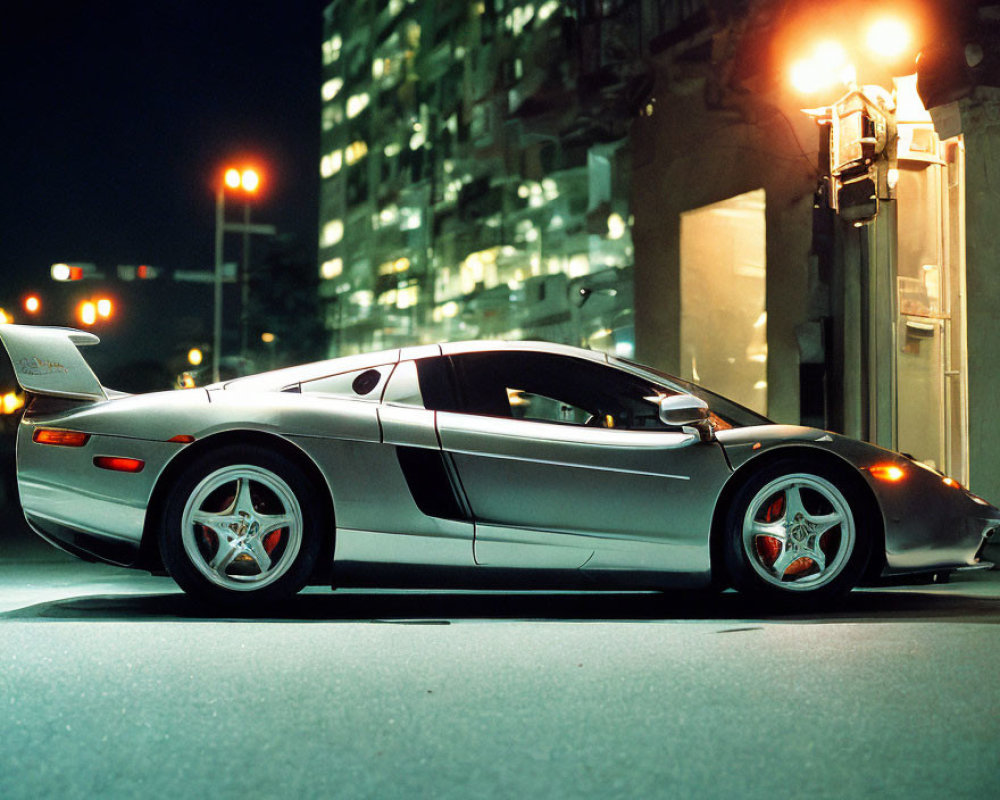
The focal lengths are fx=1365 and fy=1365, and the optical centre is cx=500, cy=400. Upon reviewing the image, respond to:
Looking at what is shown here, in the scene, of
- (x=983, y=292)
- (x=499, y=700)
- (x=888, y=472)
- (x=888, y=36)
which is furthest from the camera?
(x=983, y=292)

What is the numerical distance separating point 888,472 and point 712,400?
91cm

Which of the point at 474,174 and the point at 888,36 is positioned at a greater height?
the point at 474,174

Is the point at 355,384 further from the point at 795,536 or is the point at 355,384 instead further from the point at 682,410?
the point at 795,536

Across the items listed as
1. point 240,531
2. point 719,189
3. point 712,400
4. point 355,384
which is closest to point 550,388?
point 712,400

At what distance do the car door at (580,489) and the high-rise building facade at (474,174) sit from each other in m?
19.1

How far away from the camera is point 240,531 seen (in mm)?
6113

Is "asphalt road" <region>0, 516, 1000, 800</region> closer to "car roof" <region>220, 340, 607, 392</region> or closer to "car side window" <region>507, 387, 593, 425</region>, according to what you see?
"car side window" <region>507, 387, 593, 425</region>

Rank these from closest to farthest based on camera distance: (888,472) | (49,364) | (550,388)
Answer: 1. (49,364)
2. (888,472)
3. (550,388)

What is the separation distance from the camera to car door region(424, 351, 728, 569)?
6156 millimetres

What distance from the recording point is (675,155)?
68.8 ft

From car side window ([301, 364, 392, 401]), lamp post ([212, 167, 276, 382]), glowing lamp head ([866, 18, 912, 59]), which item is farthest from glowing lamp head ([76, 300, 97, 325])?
car side window ([301, 364, 392, 401])

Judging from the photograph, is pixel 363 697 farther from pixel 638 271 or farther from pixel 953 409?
pixel 638 271

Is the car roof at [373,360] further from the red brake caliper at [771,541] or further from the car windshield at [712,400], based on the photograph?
the red brake caliper at [771,541]

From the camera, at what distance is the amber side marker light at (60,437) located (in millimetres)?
6160
